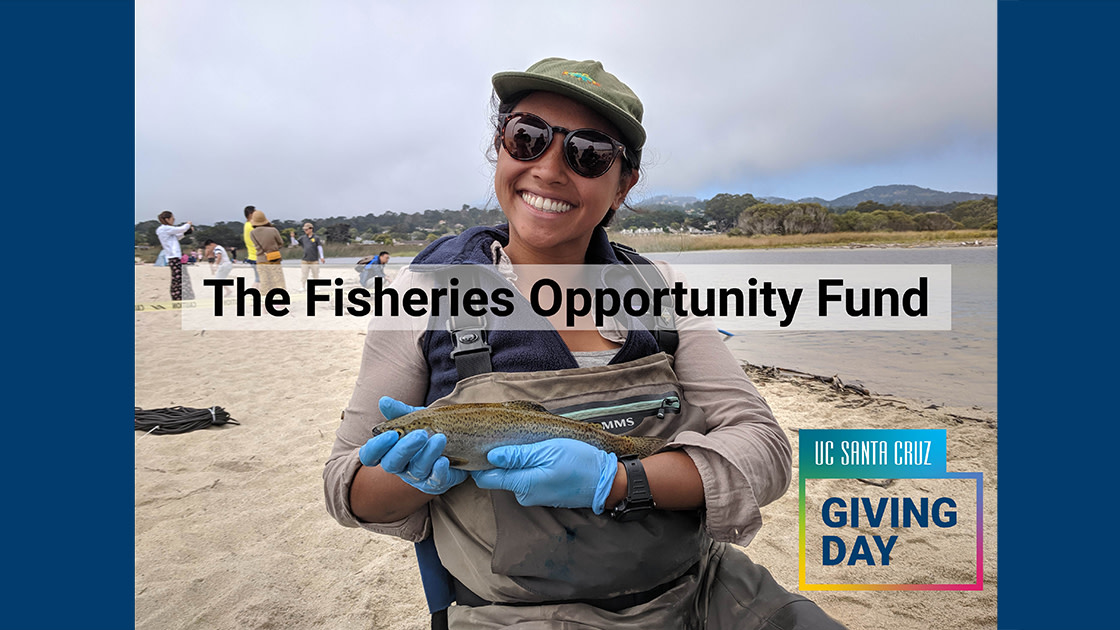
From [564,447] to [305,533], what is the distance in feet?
11.2

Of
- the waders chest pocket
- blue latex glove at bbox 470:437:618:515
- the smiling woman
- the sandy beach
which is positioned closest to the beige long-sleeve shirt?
the smiling woman

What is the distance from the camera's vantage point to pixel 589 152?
209 cm

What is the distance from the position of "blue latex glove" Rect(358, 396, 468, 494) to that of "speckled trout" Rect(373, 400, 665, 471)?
0.14ft

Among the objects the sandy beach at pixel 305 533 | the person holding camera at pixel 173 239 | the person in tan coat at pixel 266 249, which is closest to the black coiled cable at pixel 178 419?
the sandy beach at pixel 305 533

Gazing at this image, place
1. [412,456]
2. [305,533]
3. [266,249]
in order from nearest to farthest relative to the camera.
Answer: [412,456] → [305,533] → [266,249]

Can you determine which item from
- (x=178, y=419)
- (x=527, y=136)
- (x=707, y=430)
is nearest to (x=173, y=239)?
(x=178, y=419)

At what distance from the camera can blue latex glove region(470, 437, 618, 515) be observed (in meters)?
1.80

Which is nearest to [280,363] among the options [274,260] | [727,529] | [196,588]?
[274,260]

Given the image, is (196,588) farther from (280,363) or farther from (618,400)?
(280,363)

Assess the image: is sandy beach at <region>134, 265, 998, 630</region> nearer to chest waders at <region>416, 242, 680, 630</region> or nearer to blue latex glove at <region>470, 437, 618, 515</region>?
chest waders at <region>416, 242, 680, 630</region>

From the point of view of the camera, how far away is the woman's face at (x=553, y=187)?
207 centimetres

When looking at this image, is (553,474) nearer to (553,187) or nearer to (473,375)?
(473,375)

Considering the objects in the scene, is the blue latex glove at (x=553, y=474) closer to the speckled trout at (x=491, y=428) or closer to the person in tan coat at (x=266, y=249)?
the speckled trout at (x=491, y=428)

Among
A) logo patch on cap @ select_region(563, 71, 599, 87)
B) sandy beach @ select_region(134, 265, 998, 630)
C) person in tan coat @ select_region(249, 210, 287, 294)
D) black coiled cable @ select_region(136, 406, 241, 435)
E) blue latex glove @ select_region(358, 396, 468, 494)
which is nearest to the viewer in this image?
blue latex glove @ select_region(358, 396, 468, 494)
